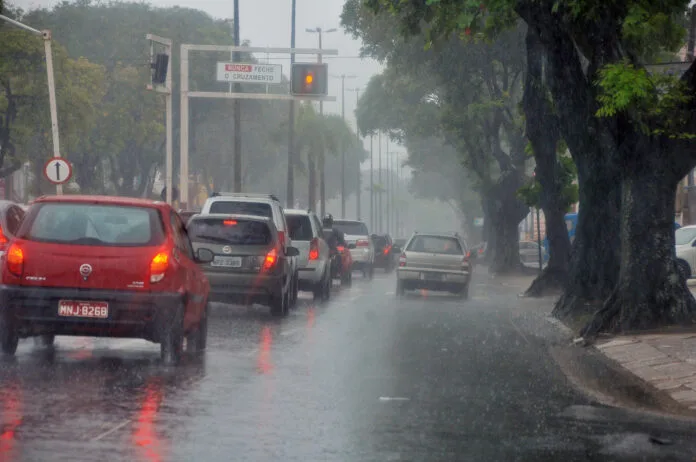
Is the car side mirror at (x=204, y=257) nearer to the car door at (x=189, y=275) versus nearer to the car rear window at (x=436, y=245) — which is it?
the car door at (x=189, y=275)

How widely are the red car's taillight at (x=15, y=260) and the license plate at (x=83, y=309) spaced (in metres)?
0.54

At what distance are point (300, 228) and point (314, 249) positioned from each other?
55 centimetres

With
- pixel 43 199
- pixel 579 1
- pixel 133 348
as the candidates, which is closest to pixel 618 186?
pixel 579 1

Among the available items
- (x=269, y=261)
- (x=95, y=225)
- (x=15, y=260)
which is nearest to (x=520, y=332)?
(x=269, y=261)

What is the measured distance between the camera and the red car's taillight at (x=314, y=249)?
92.4 ft

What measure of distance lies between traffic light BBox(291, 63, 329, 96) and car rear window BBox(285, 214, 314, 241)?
8.63 m

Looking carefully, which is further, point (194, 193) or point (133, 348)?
point (194, 193)

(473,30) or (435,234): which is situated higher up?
(473,30)

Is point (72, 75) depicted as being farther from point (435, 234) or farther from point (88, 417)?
point (88, 417)

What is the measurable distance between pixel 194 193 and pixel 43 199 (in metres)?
74.7

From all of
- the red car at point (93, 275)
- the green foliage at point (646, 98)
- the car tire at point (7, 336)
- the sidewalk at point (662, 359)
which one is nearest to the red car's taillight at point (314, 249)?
the sidewalk at point (662, 359)

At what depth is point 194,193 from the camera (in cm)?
8769

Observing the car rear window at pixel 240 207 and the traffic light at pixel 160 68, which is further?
the traffic light at pixel 160 68

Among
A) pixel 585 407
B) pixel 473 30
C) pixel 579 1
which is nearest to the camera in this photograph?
pixel 585 407
